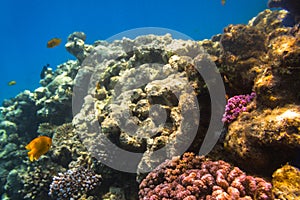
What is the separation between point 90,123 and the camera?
6285mm

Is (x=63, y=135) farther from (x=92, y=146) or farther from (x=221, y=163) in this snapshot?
(x=221, y=163)

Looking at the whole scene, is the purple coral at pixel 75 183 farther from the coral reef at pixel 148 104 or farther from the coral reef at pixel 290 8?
the coral reef at pixel 290 8

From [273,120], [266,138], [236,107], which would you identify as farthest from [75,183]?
[273,120]

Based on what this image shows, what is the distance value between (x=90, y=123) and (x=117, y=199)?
2167mm

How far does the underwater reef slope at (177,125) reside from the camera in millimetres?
2891

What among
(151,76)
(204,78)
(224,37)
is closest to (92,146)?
(151,76)

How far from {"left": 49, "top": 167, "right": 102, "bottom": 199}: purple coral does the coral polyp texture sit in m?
1.82

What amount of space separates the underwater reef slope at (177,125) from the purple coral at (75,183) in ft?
0.07

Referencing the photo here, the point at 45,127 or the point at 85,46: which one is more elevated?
the point at 85,46

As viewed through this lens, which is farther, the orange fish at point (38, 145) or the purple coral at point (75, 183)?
the purple coral at point (75, 183)

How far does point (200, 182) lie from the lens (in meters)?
3.01

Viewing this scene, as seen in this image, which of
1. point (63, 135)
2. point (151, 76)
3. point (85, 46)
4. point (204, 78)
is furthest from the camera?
point (85, 46)

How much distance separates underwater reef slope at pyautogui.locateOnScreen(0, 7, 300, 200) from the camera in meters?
2.89

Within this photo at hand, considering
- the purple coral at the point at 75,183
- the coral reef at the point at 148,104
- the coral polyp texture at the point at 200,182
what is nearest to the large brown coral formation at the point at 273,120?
the coral polyp texture at the point at 200,182
